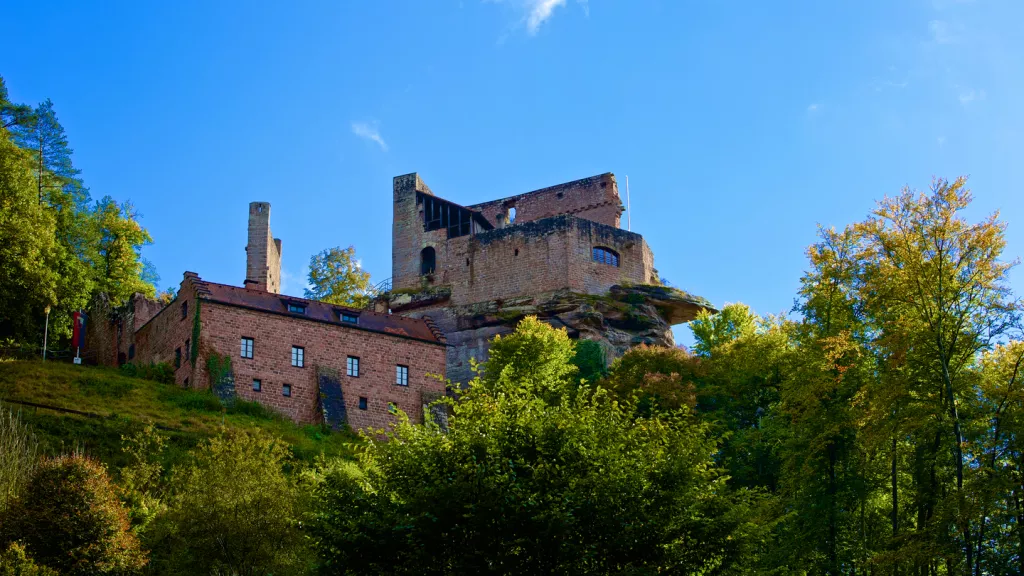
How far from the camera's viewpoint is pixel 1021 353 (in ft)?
83.5

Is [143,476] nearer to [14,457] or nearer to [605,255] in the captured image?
[14,457]

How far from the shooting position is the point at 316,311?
52.9 m

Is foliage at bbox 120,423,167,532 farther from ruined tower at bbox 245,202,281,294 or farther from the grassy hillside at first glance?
ruined tower at bbox 245,202,281,294

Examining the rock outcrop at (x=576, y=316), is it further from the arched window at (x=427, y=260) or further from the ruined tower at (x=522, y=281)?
the arched window at (x=427, y=260)

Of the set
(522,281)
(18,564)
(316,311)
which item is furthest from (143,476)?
(522,281)

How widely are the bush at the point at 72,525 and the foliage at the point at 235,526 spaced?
46.1 inches

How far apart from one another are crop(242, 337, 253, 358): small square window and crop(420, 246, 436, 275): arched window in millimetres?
18996

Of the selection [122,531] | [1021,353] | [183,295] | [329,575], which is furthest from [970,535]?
[183,295]

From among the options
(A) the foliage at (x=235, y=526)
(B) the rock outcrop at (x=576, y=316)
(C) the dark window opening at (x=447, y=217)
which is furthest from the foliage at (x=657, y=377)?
(C) the dark window opening at (x=447, y=217)

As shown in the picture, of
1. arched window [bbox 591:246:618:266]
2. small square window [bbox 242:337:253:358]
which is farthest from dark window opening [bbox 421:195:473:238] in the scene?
small square window [bbox 242:337:253:358]

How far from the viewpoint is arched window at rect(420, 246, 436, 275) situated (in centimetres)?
6812

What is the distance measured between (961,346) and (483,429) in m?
10.2

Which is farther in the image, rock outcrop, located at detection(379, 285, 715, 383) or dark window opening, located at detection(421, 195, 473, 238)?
dark window opening, located at detection(421, 195, 473, 238)

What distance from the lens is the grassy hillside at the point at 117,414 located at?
130ft
